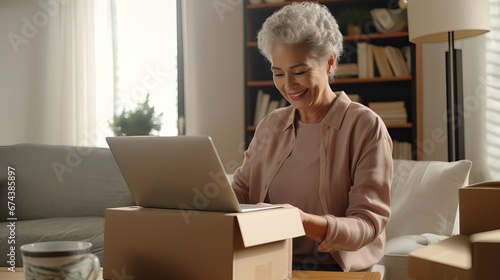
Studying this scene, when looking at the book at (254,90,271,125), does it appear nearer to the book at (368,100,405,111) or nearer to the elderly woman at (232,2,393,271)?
the book at (368,100,405,111)

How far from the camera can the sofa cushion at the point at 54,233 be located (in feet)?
9.24

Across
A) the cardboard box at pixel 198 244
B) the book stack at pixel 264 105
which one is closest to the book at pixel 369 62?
the book stack at pixel 264 105

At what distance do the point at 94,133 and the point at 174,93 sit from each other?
2.41 ft

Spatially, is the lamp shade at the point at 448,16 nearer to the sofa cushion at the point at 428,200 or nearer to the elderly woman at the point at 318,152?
the sofa cushion at the point at 428,200

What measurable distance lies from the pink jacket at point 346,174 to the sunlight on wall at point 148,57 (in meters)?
3.14

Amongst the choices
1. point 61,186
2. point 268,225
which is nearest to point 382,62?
point 61,186

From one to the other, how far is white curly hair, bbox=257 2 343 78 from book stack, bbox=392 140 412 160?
2.34m

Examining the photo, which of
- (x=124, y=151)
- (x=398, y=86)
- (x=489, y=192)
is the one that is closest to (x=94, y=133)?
(x=398, y=86)

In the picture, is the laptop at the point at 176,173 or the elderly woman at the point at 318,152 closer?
the laptop at the point at 176,173

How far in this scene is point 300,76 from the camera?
5.81 ft

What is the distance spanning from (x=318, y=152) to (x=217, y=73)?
308 centimetres

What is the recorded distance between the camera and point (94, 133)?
16.8ft

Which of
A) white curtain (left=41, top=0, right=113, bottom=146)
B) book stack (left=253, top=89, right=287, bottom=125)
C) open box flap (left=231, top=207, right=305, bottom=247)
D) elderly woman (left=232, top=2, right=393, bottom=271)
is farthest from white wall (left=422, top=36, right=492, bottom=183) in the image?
open box flap (left=231, top=207, right=305, bottom=247)

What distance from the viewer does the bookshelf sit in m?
3.95
